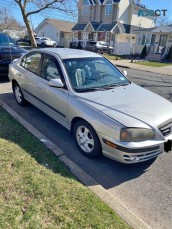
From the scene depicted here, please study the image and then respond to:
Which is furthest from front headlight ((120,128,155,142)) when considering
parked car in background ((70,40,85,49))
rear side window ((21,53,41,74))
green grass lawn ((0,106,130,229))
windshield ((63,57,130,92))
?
parked car in background ((70,40,85,49))

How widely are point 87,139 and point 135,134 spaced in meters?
0.86

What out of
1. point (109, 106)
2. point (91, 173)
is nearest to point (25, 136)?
point (91, 173)

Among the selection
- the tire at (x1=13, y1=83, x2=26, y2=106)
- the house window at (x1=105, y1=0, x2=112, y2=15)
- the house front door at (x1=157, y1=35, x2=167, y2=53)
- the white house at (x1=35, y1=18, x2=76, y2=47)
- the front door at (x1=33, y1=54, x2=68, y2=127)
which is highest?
the house window at (x1=105, y1=0, x2=112, y2=15)

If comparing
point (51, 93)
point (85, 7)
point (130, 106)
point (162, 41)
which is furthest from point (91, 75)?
point (85, 7)

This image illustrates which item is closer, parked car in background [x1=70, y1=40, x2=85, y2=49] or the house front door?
the house front door

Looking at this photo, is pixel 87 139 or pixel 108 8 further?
pixel 108 8

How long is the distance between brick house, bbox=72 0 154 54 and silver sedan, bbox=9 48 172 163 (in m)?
27.5

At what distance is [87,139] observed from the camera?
344 centimetres

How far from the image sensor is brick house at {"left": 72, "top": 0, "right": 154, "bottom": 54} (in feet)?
107

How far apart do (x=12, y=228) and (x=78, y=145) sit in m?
1.79

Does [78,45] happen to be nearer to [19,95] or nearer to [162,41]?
[162,41]

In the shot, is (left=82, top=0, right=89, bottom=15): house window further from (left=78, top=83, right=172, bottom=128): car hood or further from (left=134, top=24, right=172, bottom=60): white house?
(left=78, top=83, right=172, bottom=128): car hood

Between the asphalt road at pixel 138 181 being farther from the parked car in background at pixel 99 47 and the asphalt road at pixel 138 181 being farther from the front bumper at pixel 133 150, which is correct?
the parked car in background at pixel 99 47

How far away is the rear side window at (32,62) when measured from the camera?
4624 mm
